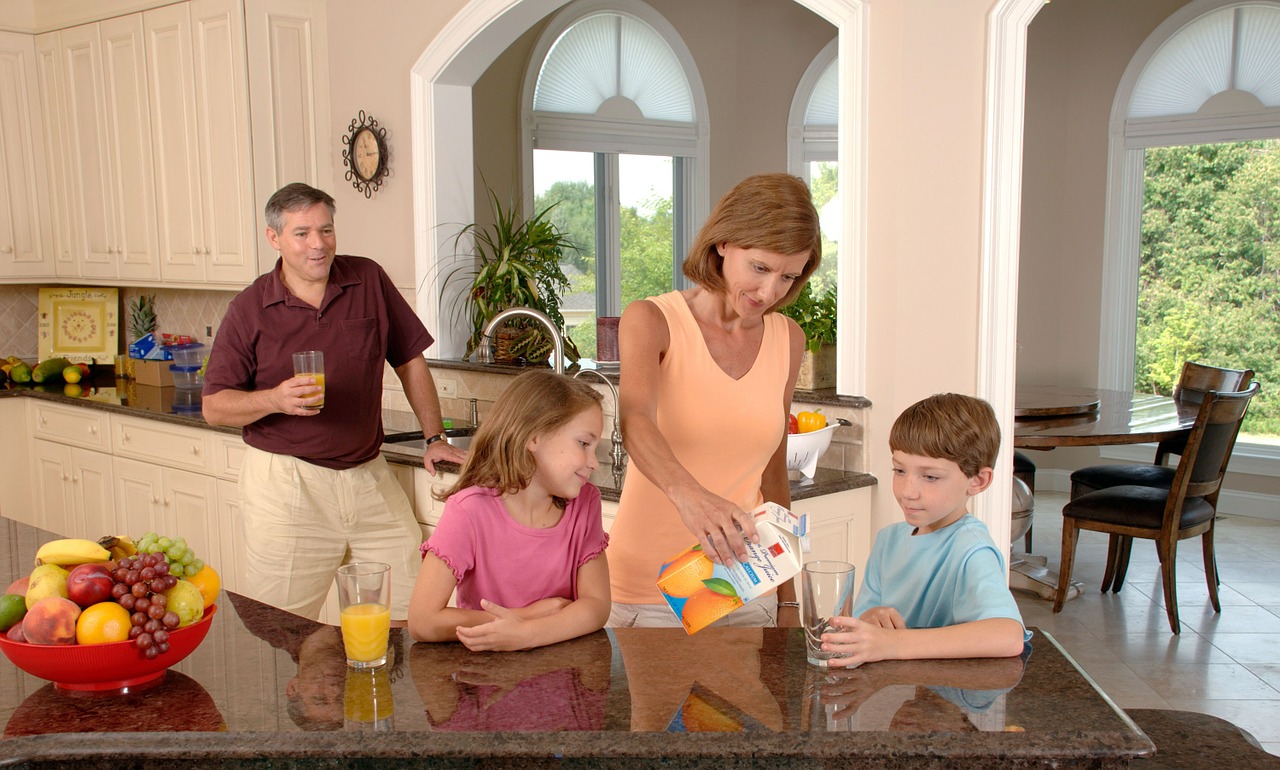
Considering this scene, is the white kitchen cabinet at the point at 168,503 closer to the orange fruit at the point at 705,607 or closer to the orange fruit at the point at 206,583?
the orange fruit at the point at 206,583

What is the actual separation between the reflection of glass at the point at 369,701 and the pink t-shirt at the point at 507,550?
29cm

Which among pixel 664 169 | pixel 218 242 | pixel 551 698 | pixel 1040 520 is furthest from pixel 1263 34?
pixel 551 698

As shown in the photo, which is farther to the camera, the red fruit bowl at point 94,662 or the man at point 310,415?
the man at point 310,415

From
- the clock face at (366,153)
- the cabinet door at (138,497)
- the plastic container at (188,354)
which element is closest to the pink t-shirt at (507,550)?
the clock face at (366,153)

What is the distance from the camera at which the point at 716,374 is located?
1.91 meters

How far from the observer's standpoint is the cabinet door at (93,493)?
465 centimetres

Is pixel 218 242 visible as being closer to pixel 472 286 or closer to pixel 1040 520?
pixel 472 286

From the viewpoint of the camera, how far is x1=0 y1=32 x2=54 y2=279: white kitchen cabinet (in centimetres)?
526

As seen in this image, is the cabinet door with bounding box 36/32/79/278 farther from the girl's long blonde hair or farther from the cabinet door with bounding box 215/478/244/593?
the girl's long blonde hair

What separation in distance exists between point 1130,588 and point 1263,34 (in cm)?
326

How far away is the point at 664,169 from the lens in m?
7.09

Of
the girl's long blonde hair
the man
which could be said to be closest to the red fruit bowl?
the girl's long blonde hair

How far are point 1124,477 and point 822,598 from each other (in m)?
3.85

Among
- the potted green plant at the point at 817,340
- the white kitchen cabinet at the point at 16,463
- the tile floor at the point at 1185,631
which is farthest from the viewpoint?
the white kitchen cabinet at the point at 16,463
